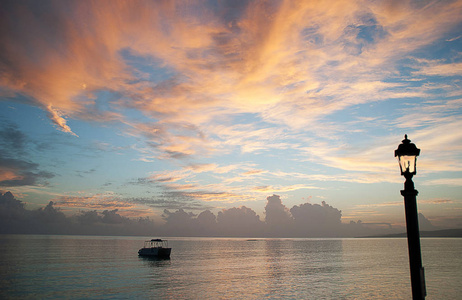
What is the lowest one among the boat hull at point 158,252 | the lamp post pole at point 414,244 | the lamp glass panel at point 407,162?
the boat hull at point 158,252

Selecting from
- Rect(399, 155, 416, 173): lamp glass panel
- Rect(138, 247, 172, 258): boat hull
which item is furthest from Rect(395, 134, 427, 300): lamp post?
Rect(138, 247, 172, 258): boat hull

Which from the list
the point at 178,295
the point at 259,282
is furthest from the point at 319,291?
the point at 178,295

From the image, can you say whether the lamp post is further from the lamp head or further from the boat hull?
the boat hull

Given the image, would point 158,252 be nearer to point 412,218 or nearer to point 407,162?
point 412,218

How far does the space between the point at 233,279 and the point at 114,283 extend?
77.2ft

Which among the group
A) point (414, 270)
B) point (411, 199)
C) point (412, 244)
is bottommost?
point (414, 270)

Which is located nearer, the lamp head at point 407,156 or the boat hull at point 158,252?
the lamp head at point 407,156

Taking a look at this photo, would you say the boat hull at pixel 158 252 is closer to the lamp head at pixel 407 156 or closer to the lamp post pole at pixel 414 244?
the lamp post pole at pixel 414 244

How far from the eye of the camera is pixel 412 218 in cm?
858

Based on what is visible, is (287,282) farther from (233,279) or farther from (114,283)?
(114,283)

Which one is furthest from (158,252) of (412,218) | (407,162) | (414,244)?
(407,162)

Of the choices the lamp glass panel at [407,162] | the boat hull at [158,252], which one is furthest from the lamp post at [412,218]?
the boat hull at [158,252]

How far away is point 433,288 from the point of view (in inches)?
2013

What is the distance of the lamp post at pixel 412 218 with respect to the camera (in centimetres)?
836
